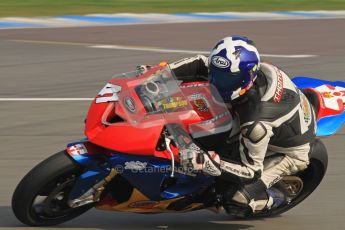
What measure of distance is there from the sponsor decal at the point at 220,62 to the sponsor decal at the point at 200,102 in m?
0.29

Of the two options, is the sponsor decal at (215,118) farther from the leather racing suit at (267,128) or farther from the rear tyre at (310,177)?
the rear tyre at (310,177)

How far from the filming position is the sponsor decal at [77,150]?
5.80 m

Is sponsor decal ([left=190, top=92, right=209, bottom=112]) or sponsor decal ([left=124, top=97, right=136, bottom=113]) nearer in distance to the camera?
sponsor decal ([left=124, top=97, right=136, bottom=113])

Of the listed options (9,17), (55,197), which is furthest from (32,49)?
(55,197)

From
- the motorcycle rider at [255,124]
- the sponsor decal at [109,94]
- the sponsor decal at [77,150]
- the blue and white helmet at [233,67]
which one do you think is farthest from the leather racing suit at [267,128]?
the sponsor decal at [77,150]

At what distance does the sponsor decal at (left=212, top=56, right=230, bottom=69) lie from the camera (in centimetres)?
562

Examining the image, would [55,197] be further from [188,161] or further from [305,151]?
[305,151]

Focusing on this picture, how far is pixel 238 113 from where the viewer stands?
230 inches

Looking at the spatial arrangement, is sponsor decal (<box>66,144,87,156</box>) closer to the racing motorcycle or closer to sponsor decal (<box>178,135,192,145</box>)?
the racing motorcycle

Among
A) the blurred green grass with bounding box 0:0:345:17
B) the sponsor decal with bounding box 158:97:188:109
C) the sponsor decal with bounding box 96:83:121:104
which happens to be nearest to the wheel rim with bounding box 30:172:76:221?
the sponsor decal with bounding box 96:83:121:104

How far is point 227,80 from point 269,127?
0.41 metres

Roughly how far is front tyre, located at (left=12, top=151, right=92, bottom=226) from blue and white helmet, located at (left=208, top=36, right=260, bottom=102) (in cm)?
105

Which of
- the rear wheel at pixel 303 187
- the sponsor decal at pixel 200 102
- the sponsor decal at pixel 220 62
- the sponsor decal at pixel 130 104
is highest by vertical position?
the sponsor decal at pixel 220 62

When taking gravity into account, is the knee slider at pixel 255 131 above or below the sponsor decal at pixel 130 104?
below
